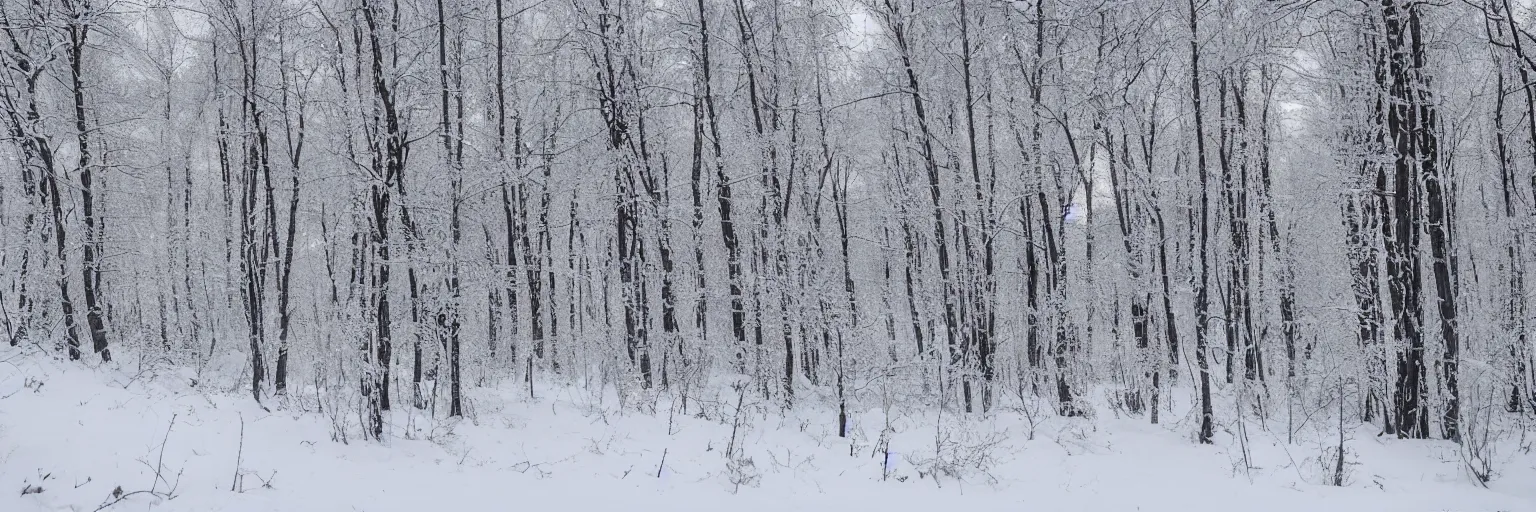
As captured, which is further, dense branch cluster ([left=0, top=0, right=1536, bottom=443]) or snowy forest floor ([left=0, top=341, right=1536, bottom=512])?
dense branch cluster ([left=0, top=0, right=1536, bottom=443])

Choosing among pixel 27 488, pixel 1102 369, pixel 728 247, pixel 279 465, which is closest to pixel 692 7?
pixel 728 247

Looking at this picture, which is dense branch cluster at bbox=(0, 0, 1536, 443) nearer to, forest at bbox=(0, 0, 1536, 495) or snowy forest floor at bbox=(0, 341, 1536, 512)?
→ forest at bbox=(0, 0, 1536, 495)

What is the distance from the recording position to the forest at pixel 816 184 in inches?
329

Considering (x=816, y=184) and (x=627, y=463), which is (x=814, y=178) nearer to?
(x=816, y=184)

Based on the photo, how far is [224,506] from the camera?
5.11m

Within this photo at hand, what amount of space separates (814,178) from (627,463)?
11731 millimetres

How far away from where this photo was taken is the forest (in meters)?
8.37

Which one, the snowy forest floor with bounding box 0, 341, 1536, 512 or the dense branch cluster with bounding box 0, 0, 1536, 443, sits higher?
the dense branch cluster with bounding box 0, 0, 1536, 443

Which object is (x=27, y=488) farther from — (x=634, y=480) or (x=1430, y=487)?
(x=1430, y=487)

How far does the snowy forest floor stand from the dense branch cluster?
684mm

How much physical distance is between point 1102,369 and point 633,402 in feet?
43.0

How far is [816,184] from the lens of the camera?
60.0 feet

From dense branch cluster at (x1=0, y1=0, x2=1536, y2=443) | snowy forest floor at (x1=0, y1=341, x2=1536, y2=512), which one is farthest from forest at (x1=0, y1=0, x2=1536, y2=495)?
snowy forest floor at (x1=0, y1=341, x2=1536, y2=512)

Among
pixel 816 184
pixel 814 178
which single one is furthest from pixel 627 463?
pixel 816 184
